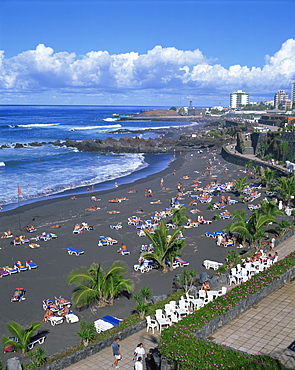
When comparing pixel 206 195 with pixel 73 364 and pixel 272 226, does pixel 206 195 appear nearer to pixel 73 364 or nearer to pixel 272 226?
pixel 272 226

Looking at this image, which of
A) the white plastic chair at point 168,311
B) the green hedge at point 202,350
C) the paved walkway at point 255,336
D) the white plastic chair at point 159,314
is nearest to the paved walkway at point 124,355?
the paved walkway at point 255,336

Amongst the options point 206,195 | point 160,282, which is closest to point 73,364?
point 160,282

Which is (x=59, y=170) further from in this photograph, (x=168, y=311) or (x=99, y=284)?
(x=168, y=311)

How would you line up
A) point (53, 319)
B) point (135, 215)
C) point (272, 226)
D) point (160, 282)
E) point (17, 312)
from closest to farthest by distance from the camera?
point (53, 319)
point (17, 312)
point (160, 282)
point (272, 226)
point (135, 215)

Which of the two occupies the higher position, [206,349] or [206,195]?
[206,349]

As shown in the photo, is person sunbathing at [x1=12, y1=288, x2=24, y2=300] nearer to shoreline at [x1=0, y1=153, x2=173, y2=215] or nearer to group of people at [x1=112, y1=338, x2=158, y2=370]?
group of people at [x1=112, y1=338, x2=158, y2=370]

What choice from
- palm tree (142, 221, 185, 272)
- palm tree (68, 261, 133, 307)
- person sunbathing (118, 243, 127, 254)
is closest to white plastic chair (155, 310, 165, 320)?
palm tree (68, 261, 133, 307)

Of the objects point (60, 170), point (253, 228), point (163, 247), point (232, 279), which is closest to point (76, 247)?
point (163, 247)
